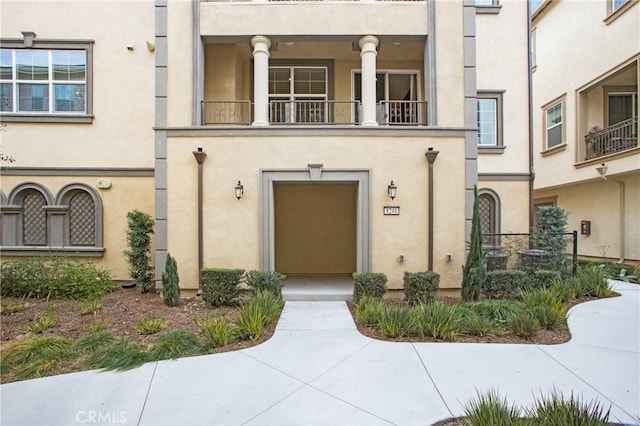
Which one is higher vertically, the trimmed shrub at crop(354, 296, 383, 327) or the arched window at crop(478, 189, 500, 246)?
the arched window at crop(478, 189, 500, 246)

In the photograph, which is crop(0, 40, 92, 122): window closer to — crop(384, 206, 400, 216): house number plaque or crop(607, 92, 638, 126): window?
crop(384, 206, 400, 216): house number plaque

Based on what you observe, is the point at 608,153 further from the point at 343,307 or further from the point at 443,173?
the point at 343,307

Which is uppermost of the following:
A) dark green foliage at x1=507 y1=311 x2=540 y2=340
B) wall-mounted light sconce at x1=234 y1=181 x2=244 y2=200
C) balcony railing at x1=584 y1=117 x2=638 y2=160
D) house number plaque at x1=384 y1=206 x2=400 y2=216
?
balcony railing at x1=584 y1=117 x2=638 y2=160

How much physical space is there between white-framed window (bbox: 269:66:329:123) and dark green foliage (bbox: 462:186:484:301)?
17.1 ft

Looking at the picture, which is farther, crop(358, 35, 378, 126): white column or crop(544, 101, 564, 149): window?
crop(544, 101, 564, 149): window

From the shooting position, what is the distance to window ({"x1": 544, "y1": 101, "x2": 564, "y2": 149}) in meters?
13.2

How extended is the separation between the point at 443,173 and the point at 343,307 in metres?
3.84

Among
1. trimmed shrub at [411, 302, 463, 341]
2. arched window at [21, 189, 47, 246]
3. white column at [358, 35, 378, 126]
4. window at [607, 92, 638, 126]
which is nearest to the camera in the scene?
trimmed shrub at [411, 302, 463, 341]

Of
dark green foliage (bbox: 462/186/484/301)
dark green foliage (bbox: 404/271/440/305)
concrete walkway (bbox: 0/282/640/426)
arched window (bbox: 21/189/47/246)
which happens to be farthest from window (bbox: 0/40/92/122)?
dark green foliage (bbox: 462/186/484/301)

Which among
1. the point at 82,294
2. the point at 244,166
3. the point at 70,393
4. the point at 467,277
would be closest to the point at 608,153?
the point at 467,277

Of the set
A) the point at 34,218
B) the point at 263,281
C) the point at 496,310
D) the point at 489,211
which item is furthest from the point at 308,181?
the point at 34,218

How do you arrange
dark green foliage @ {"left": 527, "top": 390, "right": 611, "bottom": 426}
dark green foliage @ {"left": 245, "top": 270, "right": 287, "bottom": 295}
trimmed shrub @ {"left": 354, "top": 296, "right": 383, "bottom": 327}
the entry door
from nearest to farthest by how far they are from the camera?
dark green foliage @ {"left": 527, "top": 390, "right": 611, "bottom": 426}, trimmed shrub @ {"left": 354, "top": 296, "right": 383, "bottom": 327}, dark green foliage @ {"left": 245, "top": 270, "right": 287, "bottom": 295}, the entry door

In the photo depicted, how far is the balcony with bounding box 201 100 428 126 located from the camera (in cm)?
863

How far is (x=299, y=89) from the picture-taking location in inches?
379
